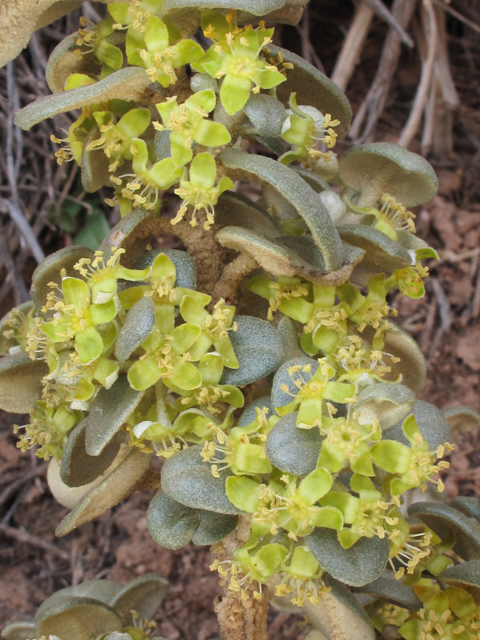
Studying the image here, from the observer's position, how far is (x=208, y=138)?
3.22 feet

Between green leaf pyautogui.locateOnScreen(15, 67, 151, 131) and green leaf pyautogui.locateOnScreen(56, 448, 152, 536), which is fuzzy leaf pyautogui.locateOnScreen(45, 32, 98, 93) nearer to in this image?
green leaf pyautogui.locateOnScreen(15, 67, 151, 131)

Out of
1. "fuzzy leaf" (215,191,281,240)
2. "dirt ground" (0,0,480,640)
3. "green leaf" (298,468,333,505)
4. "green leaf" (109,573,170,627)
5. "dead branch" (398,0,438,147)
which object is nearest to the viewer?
"green leaf" (298,468,333,505)

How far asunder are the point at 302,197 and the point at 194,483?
447mm

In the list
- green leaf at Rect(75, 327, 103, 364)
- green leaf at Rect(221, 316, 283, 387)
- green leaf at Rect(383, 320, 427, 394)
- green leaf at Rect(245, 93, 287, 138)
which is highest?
green leaf at Rect(245, 93, 287, 138)

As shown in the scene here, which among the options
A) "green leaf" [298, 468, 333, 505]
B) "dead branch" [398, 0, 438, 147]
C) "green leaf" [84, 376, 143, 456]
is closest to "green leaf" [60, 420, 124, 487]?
"green leaf" [84, 376, 143, 456]

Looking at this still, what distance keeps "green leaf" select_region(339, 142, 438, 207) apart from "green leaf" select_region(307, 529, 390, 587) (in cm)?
62

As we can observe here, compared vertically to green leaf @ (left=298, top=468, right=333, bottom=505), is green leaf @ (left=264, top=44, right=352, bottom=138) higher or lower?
higher

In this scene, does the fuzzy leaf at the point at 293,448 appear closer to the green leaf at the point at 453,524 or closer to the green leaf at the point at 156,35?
the green leaf at the point at 453,524

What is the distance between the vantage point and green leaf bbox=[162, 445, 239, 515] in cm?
97

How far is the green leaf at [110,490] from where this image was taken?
1.06 m

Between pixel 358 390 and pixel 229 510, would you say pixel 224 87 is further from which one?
pixel 229 510

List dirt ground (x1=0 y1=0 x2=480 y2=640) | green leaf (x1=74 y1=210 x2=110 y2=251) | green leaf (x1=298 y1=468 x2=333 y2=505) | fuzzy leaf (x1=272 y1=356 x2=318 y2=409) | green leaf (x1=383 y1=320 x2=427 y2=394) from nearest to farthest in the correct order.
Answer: green leaf (x1=298 y1=468 x2=333 y2=505), fuzzy leaf (x1=272 y1=356 x2=318 y2=409), green leaf (x1=383 y1=320 x2=427 y2=394), dirt ground (x1=0 y1=0 x2=480 y2=640), green leaf (x1=74 y1=210 x2=110 y2=251)

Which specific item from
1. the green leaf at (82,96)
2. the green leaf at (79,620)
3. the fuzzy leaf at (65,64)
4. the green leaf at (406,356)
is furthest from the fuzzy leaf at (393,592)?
the fuzzy leaf at (65,64)

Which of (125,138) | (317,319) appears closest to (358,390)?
(317,319)
